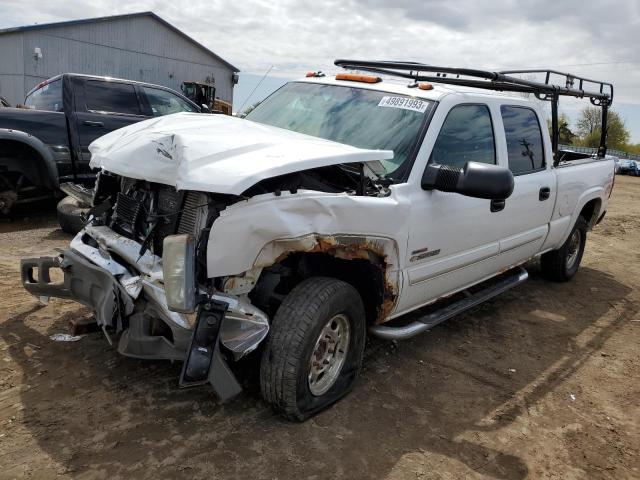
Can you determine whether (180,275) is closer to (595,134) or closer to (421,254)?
(421,254)

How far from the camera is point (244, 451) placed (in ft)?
8.88

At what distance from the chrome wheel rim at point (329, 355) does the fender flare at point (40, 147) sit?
464cm

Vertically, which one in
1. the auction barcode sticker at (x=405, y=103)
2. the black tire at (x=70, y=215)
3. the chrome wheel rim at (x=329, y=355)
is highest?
the auction barcode sticker at (x=405, y=103)

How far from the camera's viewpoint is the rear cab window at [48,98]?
680 centimetres

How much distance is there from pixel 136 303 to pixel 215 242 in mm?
654

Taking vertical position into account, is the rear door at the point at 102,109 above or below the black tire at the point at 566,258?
above

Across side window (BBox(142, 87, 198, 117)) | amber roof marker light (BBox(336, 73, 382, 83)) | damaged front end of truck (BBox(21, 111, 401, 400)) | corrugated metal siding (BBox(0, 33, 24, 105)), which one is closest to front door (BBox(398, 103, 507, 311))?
damaged front end of truck (BBox(21, 111, 401, 400))

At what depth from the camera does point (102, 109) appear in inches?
279

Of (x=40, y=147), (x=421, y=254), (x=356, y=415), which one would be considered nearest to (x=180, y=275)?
(x=356, y=415)

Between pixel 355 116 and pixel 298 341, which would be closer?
pixel 298 341

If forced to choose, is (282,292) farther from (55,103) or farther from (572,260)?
(55,103)

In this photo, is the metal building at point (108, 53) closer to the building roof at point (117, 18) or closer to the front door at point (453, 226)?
the building roof at point (117, 18)

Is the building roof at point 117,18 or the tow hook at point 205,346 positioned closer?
the tow hook at point 205,346

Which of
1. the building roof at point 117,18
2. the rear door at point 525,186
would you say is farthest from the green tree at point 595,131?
the rear door at point 525,186
